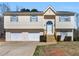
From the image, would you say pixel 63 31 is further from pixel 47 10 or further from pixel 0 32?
pixel 0 32

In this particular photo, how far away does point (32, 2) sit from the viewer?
19.0 metres

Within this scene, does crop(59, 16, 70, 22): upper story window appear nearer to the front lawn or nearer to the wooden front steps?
the wooden front steps

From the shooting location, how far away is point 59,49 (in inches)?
787

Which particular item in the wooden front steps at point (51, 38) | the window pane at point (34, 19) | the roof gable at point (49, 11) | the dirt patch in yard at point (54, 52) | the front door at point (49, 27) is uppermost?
the roof gable at point (49, 11)

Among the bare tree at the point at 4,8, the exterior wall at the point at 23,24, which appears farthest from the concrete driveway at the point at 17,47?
the bare tree at the point at 4,8

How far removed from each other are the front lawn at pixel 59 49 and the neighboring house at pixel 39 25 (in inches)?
15.9

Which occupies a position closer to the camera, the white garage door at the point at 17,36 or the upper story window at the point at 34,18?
the white garage door at the point at 17,36

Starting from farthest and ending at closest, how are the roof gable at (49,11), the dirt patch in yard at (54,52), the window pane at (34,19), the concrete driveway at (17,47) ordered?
1. the window pane at (34,19)
2. the roof gable at (49,11)
3. the concrete driveway at (17,47)
4. the dirt patch in yard at (54,52)

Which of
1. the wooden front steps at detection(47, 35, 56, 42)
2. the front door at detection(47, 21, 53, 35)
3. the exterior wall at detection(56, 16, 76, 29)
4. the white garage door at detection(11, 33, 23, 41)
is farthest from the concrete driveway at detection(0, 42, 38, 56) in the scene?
→ the exterior wall at detection(56, 16, 76, 29)

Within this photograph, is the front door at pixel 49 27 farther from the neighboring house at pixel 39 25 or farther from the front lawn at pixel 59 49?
the front lawn at pixel 59 49

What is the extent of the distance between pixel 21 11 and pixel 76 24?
11.1 feet

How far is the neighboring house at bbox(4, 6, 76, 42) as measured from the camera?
65.8 feet

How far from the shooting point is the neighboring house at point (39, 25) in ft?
65.8

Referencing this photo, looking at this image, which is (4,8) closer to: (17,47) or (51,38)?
(17,47)
